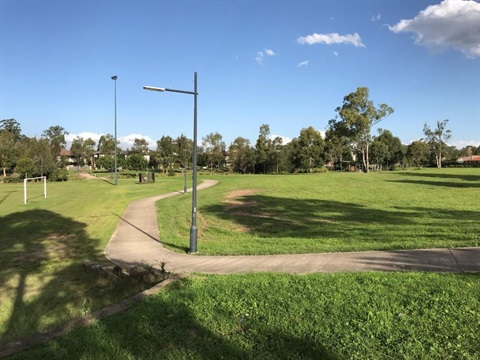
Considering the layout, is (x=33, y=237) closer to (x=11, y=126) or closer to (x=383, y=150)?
(x=383, y=150)

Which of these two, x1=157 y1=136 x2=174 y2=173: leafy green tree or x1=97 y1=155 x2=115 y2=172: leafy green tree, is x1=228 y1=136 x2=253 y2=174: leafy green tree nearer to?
x1=157 y1=136 x2=174 y2=173: leafy green tree

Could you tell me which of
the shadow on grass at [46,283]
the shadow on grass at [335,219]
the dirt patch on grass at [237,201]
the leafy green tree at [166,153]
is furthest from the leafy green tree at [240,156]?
the shadow on grass at [46,283]

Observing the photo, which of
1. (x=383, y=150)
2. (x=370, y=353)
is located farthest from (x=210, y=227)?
(x=383, y=150)

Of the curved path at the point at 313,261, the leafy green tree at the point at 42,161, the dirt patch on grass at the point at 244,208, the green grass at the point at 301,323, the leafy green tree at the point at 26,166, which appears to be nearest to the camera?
the green grass at the point at 301,323

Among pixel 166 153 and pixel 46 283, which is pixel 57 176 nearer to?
pixel 166 153

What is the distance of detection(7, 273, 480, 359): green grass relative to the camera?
182 inches

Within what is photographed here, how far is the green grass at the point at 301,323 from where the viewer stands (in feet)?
15.2

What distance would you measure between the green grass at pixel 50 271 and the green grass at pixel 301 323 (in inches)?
100

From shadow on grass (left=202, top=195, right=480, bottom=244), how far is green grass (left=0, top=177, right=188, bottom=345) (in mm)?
6054

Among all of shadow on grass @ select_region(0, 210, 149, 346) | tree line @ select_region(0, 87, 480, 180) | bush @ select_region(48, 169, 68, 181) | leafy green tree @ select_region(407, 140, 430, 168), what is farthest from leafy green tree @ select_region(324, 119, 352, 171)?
shadow on grass @ select_region(0, 210, 149, 346)

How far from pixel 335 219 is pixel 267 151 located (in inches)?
3037

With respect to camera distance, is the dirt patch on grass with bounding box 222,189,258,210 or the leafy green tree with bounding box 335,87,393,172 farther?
the leafy green tree with bounding box 335,87,393,172

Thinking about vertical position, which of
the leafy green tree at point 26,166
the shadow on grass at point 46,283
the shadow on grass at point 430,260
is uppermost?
the leafy green tree at point 26,166

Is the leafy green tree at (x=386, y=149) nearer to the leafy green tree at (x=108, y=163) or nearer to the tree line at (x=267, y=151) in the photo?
the tree line at (x=267, y=151)
